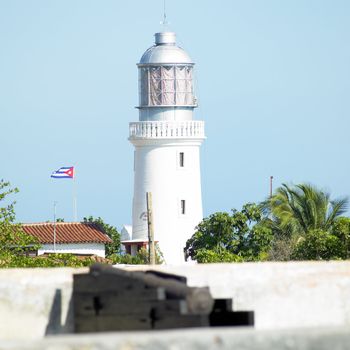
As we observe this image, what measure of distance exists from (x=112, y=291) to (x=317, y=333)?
9.12ft

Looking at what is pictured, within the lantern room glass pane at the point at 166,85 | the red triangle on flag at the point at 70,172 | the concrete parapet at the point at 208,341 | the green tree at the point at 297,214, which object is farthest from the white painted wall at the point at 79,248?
the concrete parapet at the point at 208,341

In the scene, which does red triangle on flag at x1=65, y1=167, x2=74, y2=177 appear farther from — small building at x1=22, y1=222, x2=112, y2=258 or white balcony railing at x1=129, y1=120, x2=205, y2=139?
white balcony railing at x1=129, y1=120, x2=205, y2=139

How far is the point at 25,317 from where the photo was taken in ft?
31.3

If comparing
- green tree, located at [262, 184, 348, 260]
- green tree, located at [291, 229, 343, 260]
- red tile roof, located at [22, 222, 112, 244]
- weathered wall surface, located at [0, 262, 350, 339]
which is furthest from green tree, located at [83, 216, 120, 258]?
weathered wall surface, located at [0, 262, 350, 339]

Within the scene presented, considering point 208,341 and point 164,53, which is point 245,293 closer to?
point 208,341

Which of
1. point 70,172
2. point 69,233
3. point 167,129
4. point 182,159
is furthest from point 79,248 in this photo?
point 167,129

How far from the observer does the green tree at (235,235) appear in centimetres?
5650

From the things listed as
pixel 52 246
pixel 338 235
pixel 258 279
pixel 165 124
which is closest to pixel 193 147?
pixel 165 124

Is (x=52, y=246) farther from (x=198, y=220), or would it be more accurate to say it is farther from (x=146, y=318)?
(x=146, y=318)

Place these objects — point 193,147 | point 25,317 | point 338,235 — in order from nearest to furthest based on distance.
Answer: point 25,317
point 338,235
point 193,147

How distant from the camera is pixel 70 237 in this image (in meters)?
72.8

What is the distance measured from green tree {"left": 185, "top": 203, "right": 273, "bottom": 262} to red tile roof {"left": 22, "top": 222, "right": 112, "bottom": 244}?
970cm

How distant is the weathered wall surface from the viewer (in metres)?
9.52

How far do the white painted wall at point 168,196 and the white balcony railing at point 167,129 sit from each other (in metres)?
0.49
